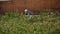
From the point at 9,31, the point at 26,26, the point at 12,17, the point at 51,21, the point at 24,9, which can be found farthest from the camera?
the point at 24,9

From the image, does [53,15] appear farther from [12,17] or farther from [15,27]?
[15,27]

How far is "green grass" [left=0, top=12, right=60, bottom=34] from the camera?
4.05 meters

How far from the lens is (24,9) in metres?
6.14

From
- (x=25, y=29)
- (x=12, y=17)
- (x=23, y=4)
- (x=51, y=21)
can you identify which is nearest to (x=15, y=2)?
(x=23, y=4)

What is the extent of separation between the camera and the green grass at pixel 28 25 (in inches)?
159

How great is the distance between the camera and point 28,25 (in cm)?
445

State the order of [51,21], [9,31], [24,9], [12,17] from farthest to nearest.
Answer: [24,9], [12,17], [51,21], [9,31]

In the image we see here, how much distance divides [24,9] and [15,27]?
1878mm

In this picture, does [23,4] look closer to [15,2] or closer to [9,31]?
[15,2]

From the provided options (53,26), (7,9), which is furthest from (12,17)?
(53,26)

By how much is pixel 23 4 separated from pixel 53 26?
2.08 metres

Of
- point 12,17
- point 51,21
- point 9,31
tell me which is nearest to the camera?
point 9,31

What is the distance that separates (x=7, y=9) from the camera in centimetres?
614

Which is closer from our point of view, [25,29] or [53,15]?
[25,29]
